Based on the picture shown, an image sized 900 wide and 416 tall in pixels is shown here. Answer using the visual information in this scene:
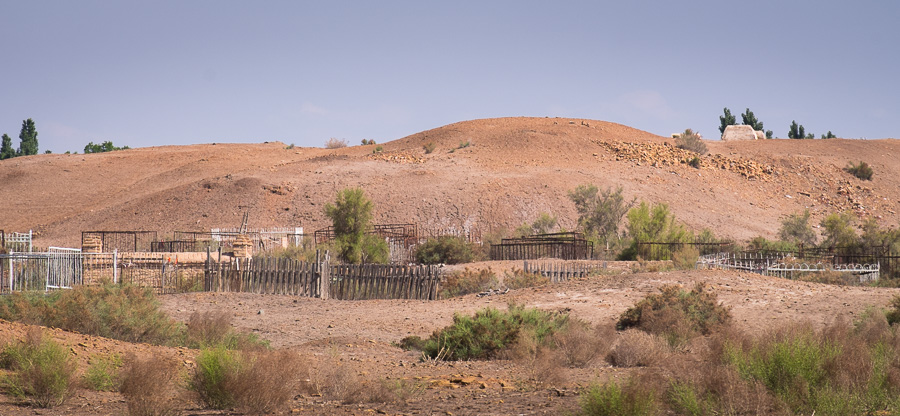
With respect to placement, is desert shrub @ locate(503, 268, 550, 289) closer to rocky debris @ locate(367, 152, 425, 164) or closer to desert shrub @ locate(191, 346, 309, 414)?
desert shrub @ locate(191, 346, 309, 414)

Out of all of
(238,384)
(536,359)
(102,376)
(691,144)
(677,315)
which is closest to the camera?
(238,384)

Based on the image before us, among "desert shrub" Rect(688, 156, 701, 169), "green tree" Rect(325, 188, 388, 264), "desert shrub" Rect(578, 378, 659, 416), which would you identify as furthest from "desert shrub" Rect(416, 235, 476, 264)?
"desert shrub" Rect(688, 156, 701, 169)

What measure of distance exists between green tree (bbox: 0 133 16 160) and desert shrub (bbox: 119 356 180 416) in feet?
360

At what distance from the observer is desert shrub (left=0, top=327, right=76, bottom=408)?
8234 mm

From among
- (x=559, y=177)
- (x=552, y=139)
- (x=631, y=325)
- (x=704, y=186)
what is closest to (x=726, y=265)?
(x=631, y=325)

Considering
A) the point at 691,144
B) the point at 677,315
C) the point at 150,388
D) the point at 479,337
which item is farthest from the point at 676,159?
the point at 150,388

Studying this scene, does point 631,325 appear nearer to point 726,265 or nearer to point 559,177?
point 726,265

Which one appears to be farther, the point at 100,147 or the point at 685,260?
the point at 100,147

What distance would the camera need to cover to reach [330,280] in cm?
2252

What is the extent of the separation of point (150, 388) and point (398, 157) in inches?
2499

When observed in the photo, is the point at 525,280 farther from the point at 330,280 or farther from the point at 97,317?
the point at 97,317

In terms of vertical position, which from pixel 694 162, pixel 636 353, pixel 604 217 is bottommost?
pixel 636 353

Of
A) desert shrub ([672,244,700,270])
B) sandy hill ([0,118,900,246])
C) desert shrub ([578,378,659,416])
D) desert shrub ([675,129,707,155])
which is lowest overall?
desert shrub ([578,378,659,416])

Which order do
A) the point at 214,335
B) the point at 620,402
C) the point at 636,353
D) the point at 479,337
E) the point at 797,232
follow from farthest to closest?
the point at 797,232
the point at 214,335
the point at 479,337
the point at 636,353
the point at 620,402
